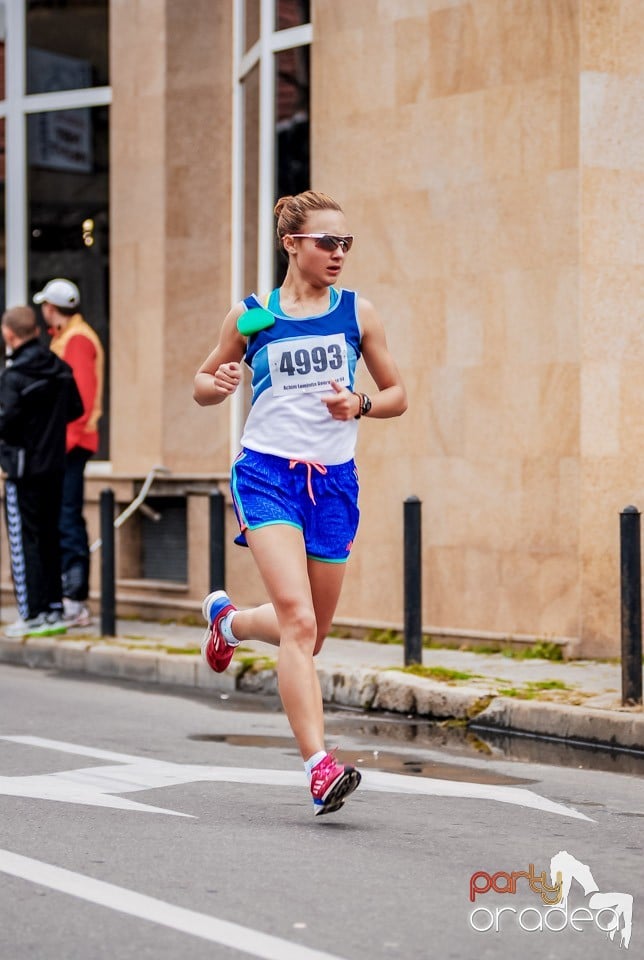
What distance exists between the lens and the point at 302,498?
530cm

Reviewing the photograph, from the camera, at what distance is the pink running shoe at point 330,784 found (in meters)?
4.97

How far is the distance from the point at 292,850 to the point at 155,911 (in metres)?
0.77

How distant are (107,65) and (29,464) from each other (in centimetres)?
416

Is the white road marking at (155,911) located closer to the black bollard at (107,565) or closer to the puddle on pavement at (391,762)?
the puddle on pavement at (391,762)

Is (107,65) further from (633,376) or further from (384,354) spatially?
(384,354)

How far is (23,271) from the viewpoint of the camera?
546 inches

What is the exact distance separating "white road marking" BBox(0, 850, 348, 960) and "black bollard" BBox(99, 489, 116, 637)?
569 cm

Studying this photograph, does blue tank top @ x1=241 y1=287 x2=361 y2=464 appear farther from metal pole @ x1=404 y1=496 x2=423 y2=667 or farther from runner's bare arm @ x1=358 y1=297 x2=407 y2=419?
metal pole @ x1=404 y1=496 x2=423 y2=667

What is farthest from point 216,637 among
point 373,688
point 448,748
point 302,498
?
point 373,688

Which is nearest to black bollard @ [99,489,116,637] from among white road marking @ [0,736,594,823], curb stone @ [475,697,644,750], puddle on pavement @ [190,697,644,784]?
puddle on pavement @ [190,697,644,784]

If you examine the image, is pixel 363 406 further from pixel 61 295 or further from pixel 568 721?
pixel 61 295

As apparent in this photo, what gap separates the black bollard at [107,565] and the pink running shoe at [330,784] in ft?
17.4

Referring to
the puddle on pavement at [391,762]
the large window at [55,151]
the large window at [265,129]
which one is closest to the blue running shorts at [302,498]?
the puddle on pavement at [391,762]

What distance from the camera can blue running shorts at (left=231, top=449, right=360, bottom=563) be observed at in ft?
17.3
